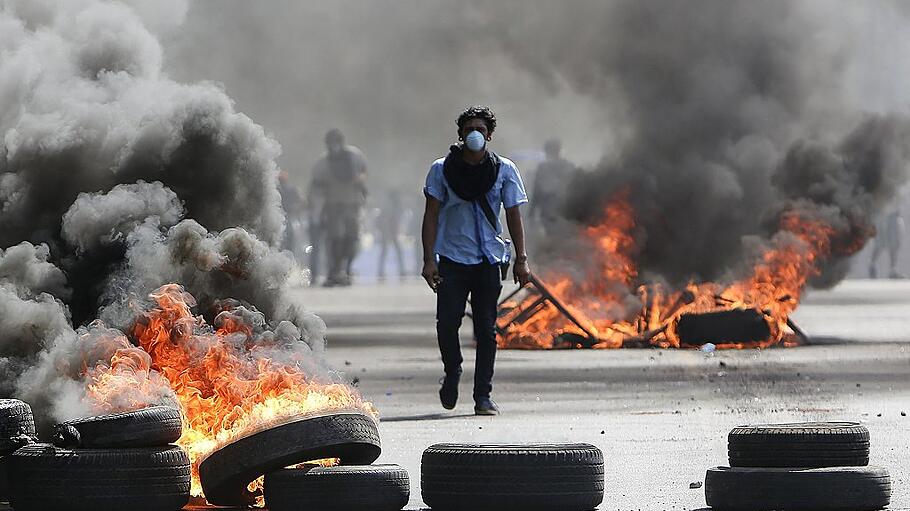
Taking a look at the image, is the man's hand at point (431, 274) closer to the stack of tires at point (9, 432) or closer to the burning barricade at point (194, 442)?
the burning barricade at point (194, 442)

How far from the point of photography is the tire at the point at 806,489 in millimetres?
7078

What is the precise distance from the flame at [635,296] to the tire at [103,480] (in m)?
11.6

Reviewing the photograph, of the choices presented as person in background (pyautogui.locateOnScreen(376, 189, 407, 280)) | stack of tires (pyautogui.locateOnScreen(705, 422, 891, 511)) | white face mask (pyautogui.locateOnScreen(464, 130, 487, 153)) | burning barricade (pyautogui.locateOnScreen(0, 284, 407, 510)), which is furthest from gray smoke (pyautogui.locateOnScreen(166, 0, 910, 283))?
person in background (pyautogui.locateOnScreen(376, 189, 407, 280))

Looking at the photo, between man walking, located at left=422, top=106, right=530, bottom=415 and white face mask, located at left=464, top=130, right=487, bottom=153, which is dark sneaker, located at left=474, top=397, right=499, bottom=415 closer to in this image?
man walking, located at left=422, top=106, right=530, bottom=415

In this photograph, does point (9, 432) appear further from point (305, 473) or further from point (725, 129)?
point (725, 129)

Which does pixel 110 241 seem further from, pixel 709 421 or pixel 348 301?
pixel 348 301

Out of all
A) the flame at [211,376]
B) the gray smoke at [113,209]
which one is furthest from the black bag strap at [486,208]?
the flame at [211,376]

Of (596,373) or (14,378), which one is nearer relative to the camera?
(14,378)

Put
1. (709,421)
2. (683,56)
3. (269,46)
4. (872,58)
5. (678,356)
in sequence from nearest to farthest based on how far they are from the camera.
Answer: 1. (709,421)
2. (678,356)
3. (683,56)
4. (872,58)
5. (269,46)

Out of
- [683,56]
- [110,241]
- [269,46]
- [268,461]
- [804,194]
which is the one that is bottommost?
[268,461]

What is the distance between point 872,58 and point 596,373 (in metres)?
12.2

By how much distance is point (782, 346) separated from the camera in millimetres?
18422

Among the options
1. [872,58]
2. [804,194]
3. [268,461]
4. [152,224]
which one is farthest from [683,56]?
[268,461]

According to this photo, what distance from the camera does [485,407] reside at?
11.5 m
